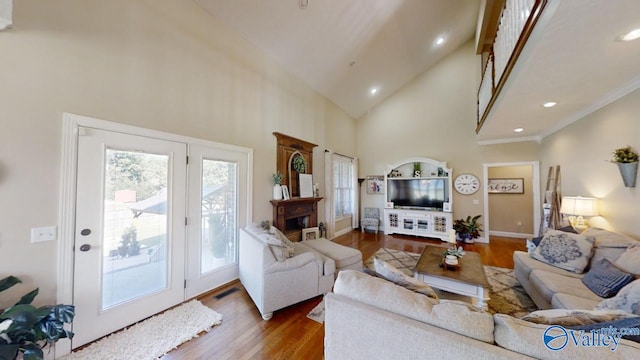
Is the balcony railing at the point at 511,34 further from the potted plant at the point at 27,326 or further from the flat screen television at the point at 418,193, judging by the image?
the potted plant at the point at 27,326

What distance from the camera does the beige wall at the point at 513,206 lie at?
5902mm

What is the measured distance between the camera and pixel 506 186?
6164 millimetres

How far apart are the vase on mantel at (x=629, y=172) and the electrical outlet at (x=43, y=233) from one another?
5.79 meters

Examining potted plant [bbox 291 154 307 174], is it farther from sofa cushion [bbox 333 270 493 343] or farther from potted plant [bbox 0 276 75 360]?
potted plant [bbox 0 276 75 360]

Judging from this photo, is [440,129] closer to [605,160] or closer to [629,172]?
[605,160]

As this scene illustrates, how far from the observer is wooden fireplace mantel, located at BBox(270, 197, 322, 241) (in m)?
4.02

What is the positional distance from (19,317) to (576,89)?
18.0ft

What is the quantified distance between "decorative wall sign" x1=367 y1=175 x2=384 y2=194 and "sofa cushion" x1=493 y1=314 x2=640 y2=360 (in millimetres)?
5950

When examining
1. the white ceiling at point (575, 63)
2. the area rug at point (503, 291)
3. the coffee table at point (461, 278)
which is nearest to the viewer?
the white ceiling at point (575, 63)

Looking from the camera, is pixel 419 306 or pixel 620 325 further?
pixel 419 306

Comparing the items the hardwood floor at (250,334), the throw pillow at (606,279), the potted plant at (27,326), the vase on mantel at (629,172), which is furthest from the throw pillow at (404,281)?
the vase on mantel at (629,172)

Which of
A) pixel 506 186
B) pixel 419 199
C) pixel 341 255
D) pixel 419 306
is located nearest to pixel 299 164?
pixel 341 255

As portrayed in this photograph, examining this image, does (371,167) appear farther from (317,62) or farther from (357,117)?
(317,62)

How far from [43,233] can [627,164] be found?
5840mm
